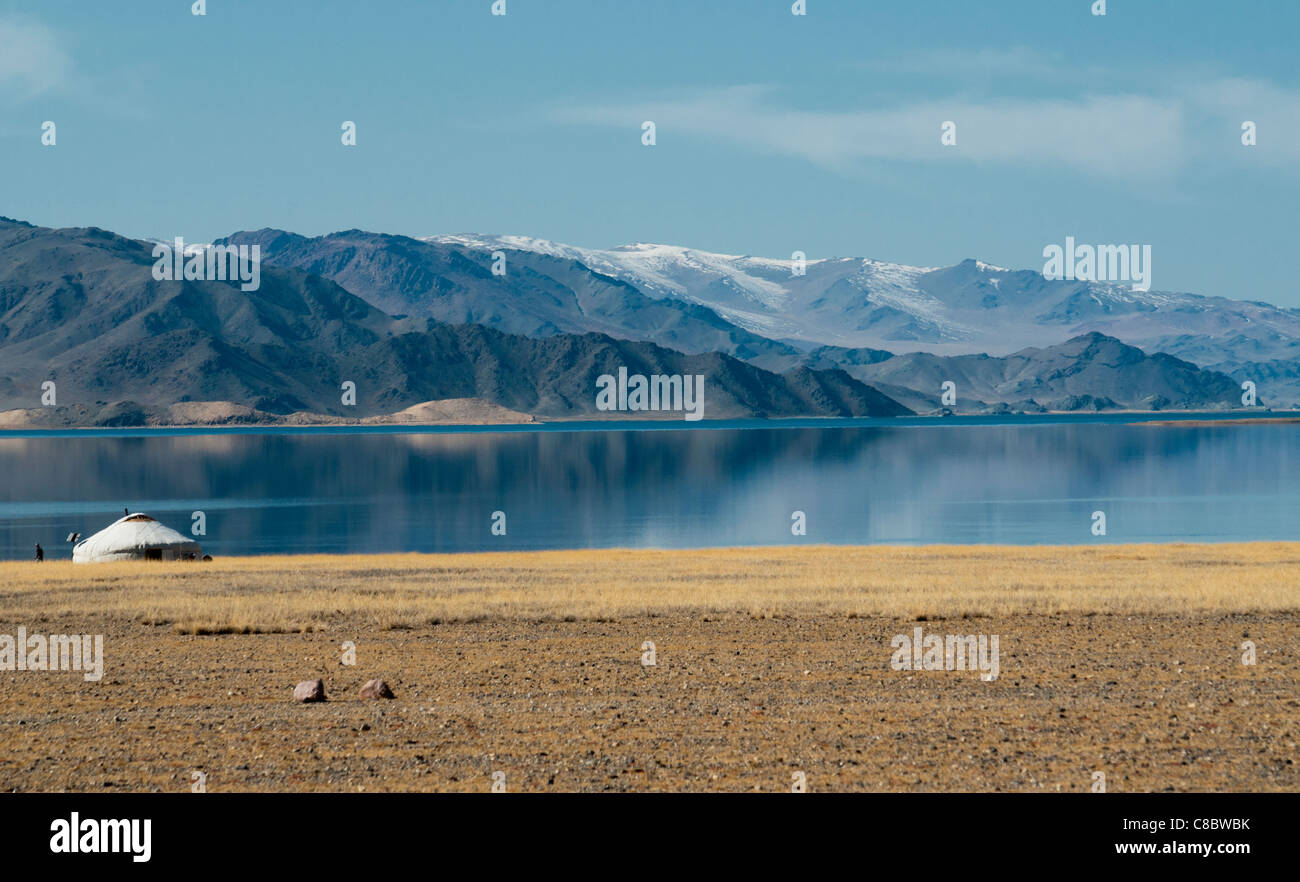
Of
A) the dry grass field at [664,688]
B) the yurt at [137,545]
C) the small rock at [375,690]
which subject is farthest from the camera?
the yurt at [137,545]

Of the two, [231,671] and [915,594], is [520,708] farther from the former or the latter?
[915,594]

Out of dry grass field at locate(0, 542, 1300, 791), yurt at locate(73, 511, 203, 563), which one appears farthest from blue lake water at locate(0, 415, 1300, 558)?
dry grass field at locate(0, 542, 1300, 791)

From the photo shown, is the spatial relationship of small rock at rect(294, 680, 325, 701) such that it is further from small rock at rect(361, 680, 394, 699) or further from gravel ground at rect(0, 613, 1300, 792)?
small rock at rect(361, 680, 394, 699)

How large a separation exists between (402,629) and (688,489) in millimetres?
84561

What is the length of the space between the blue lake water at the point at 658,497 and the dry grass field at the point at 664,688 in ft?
112

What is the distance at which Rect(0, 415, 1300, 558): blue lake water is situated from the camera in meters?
69.2

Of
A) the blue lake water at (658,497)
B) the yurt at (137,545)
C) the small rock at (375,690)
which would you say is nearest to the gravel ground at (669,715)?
the small rock at (375,690)

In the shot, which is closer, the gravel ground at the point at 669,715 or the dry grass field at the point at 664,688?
the gravel ground at the point at 669,715

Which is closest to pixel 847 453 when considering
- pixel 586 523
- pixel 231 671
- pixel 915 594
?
pixel 586 523

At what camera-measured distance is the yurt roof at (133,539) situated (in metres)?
47.1

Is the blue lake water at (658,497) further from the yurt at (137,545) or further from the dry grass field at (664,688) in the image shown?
the dry grass field at (664,688)

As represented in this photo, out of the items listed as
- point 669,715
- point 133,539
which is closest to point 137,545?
point 133,539

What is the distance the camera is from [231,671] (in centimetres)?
1997

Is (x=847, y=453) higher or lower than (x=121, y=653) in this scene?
higher
